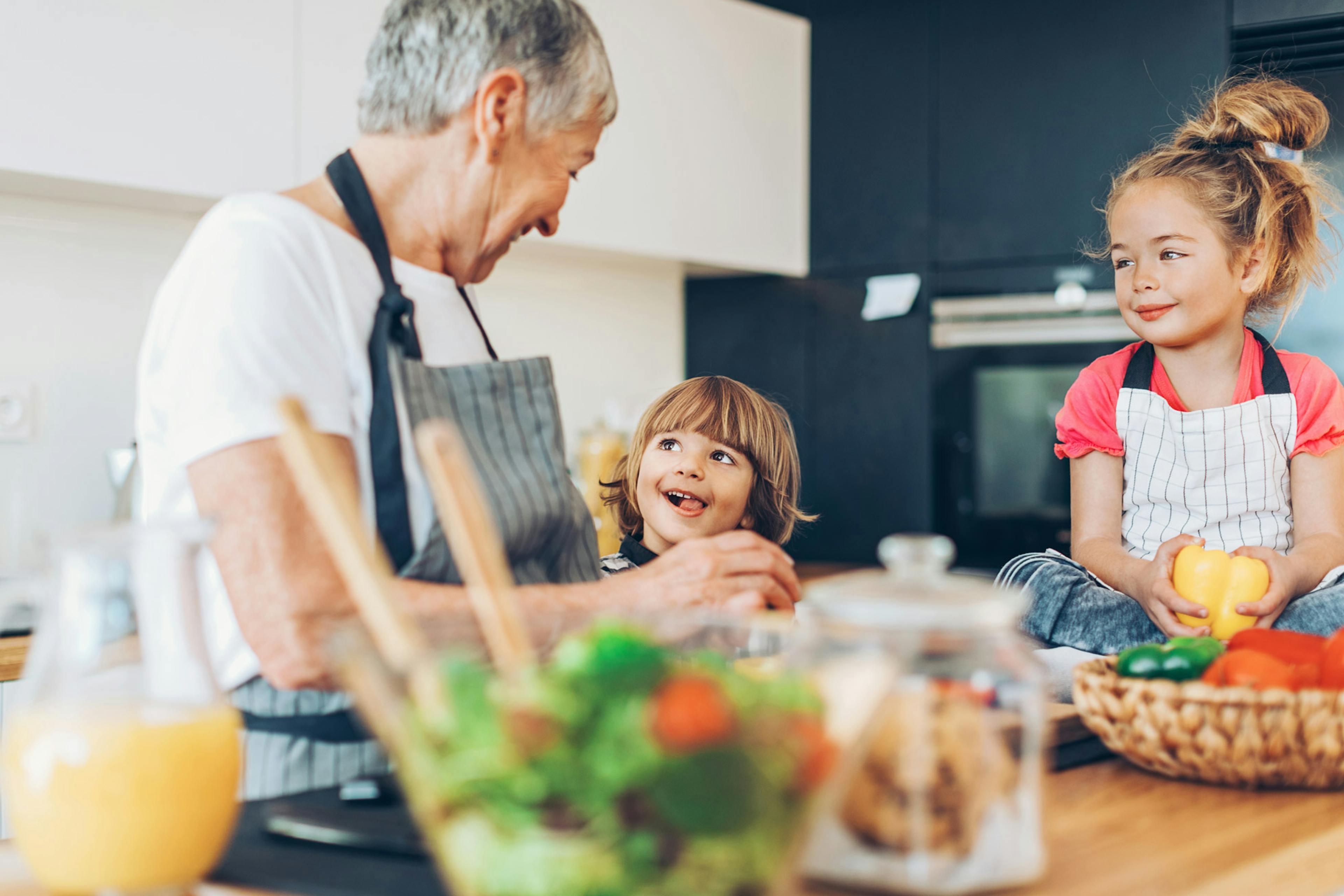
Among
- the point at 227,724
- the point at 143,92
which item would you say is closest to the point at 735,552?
the point at 227,724

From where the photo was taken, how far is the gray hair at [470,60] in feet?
3.29

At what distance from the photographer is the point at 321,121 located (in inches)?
88.4

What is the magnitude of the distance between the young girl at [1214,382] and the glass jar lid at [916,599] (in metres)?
1.00

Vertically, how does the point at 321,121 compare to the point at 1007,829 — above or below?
above

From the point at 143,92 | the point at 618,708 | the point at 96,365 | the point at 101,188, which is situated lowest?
the point at 618,708

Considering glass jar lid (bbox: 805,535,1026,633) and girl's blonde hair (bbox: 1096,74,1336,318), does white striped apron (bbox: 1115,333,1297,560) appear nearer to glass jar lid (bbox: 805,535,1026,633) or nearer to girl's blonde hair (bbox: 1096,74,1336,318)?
girl's blonde hair (bbox: 1096,74,1336,318)

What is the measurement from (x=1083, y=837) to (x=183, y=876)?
1.63 ft

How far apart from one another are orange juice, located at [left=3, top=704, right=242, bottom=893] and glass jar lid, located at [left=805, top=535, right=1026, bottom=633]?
0.99ft

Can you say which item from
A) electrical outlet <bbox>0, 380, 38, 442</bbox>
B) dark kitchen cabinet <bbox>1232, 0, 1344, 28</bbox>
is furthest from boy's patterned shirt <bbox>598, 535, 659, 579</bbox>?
dark kitchen cabinet <bbox>1232, 0, 1344, 28</bbox>

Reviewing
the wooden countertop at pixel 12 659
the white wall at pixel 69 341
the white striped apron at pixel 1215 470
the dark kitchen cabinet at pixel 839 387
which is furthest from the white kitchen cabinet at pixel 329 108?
the white striped apron at pixel 1215 470

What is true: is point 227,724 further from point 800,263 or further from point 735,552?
point 800,263

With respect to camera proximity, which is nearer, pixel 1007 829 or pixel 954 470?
pixel 1007 829

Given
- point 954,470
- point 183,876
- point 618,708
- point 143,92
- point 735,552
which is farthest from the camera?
point 954,470

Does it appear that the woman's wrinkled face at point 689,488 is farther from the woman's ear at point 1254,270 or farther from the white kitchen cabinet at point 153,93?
the white kitchen cabinet at point 153,93
